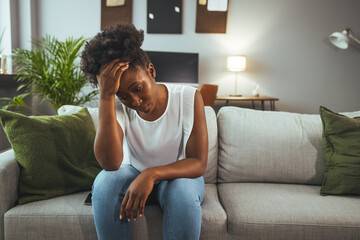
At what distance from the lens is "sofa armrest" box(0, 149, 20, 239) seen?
118 centimetres

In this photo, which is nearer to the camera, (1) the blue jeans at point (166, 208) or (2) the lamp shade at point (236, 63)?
(1) the blue jeans at point (166, 208)

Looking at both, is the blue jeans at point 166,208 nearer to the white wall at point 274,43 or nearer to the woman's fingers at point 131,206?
the woman's fingers at point 131,206

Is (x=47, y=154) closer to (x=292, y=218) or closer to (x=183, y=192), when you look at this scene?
(x=183, y=192)

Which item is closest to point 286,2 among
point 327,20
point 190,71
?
point 327,20

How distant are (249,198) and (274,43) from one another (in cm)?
373

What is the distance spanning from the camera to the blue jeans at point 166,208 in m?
0.98

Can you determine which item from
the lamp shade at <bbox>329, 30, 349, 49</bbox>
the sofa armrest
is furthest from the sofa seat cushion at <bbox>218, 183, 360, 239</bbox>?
the lamp shade at <bbox>329, 30, 349, 49</bbox>

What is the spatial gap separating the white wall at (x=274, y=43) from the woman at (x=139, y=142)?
3.45 m

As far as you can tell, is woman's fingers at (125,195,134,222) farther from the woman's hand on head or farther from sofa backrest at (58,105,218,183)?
sofa backrest at (58,105,218,183)

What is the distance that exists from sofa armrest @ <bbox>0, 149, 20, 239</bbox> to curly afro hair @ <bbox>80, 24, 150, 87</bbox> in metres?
0.53

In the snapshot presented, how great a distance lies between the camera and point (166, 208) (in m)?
1.04

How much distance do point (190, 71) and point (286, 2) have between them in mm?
1744

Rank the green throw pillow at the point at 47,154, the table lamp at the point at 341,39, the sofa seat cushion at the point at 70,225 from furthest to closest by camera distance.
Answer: the table lamp at the point at 341,39
the green throw pillow at the point at 47,154
the sofa seat cushion at the point at 70,225

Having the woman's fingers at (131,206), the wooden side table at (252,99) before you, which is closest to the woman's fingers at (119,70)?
the woman's fingers at (131,206)
